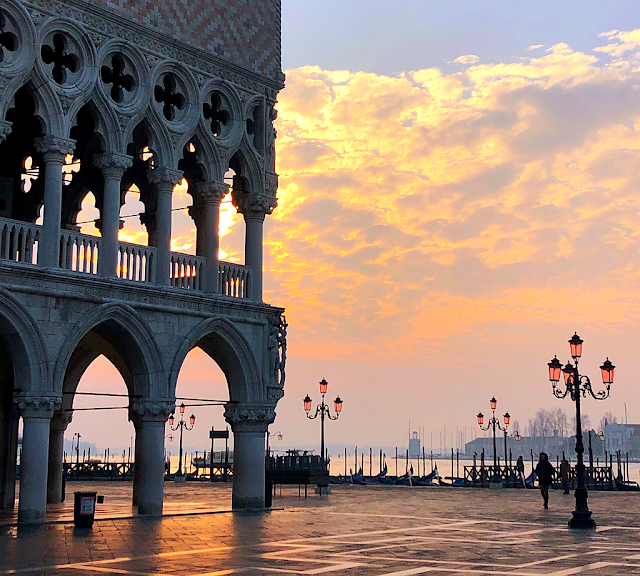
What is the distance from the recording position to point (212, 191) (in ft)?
81.0

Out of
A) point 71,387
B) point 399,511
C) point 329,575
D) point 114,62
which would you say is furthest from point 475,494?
point 329,575

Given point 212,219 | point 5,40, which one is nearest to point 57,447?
point 212,219

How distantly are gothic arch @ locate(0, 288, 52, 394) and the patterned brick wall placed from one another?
7.23m

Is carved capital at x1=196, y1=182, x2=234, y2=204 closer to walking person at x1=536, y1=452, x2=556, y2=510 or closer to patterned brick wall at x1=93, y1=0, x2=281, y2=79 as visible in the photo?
patterned brick wall at x1=93, y1=0, x2=281, y2=79

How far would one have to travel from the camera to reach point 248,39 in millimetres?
25969

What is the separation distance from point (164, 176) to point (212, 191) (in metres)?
1.56

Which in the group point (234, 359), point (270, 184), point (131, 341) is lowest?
point (234, 359)

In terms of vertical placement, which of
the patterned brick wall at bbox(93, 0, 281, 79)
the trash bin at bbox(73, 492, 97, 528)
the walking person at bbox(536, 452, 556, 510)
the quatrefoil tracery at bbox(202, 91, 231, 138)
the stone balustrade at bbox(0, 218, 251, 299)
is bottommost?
the trash bin at bbox(73, 492, 97, 528)

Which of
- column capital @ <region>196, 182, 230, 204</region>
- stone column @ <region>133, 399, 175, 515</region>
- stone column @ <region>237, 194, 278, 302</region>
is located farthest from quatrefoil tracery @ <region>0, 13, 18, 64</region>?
stone column @ <region>133, 399, 175, 515</region>

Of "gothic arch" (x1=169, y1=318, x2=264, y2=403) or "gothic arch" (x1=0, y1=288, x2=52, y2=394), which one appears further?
"gothic arch" (x1=169, y1=318, x2=264, y2=403)

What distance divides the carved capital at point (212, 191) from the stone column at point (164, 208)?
1082 millimetres

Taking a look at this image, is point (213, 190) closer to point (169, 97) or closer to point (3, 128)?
point (169, 97)

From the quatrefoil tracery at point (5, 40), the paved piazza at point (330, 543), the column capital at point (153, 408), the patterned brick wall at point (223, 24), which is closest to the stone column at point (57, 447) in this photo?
the paved piazza at point (330, 543)

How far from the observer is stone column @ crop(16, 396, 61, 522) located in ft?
66.1
